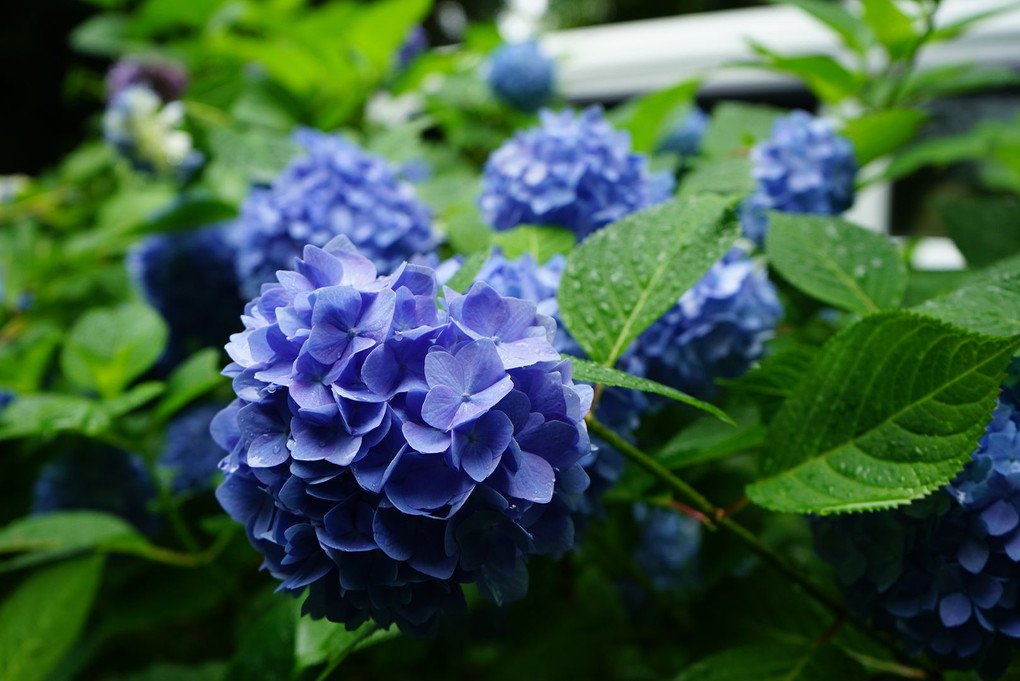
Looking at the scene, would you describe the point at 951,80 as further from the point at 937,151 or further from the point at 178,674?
the point at 178,674

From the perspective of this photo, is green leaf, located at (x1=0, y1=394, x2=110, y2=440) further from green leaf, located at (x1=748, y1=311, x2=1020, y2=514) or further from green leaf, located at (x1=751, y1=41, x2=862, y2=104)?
green leaf, located at (x1=751, y1=41, x2=862, y2=104)

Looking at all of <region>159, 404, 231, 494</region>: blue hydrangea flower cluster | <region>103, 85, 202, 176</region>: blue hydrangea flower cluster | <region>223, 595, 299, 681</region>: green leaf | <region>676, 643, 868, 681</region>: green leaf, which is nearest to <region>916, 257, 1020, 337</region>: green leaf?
<region>676, 643, 868, 681</region>: green leaf

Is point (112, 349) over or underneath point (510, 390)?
underneath

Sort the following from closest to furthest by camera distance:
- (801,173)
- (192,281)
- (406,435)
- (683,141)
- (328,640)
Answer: (406,435) < (328,640) < (801,173) < (192,281) < (683,141)

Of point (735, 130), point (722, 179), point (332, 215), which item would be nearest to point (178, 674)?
point (332, 215)

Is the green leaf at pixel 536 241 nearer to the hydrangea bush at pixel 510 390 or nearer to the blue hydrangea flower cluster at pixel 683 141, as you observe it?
the hydrangea bush at pixel 510 390

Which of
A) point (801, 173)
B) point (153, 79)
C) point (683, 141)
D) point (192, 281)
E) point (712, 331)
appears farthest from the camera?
point (153, 79)

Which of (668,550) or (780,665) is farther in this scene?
(668,550)

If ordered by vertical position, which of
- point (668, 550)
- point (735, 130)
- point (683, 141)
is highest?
point (735, 130)
